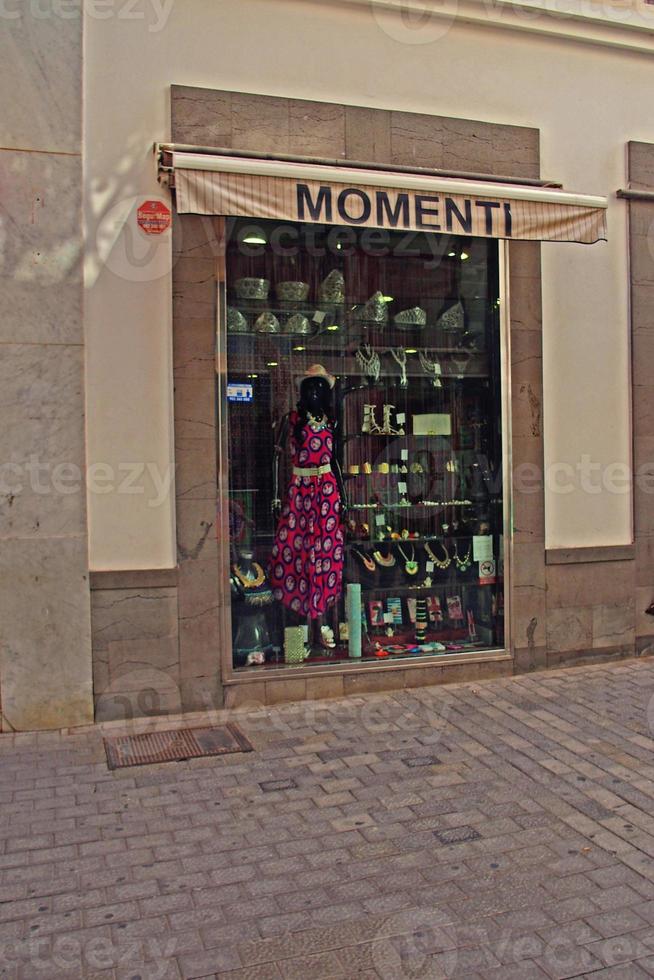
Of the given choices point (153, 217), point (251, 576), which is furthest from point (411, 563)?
point (153, 217)

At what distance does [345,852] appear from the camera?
380 centimetres

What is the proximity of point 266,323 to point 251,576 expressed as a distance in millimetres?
1821

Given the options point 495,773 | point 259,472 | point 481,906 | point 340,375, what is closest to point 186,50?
point 340,375

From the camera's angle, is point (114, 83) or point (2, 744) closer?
point (2, 744)

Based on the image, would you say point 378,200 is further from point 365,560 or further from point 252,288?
point 365,560

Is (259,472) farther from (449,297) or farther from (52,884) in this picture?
(52,884)

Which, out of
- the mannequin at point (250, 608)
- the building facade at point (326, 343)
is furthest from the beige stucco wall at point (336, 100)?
the mannequin at point (250, 608)

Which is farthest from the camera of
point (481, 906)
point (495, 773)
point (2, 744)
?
point (2, 744)

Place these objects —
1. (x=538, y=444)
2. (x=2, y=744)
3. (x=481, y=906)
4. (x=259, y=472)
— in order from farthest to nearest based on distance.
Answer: (x=538, y=444)
(x=259, y=472)
(x=2, y=744)
(x=481, y=906)

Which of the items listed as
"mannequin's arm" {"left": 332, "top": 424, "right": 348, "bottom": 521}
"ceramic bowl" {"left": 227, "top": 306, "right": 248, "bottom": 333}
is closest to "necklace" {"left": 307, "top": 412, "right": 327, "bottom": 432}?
"mannequin's arm" {"left": 332, "top": 424, "right": 348, "bottom": 521}

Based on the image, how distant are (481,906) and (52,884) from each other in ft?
5.61

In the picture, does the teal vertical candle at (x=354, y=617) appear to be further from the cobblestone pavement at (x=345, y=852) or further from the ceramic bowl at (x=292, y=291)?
the ceramic bowl at (x=292, y=291)

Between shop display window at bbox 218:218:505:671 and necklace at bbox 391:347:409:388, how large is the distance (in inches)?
0.5

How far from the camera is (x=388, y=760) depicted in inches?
193
